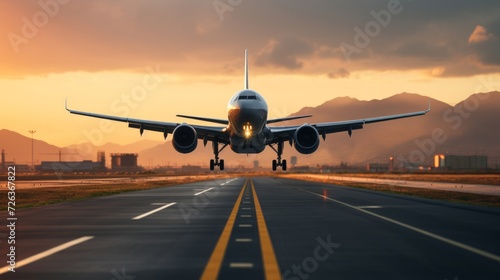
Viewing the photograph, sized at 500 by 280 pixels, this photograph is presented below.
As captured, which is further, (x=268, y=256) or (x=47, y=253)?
(x=47, y=253)

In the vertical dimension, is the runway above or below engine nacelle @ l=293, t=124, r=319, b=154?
below

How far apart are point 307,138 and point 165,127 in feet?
35.4

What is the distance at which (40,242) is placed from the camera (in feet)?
45.3

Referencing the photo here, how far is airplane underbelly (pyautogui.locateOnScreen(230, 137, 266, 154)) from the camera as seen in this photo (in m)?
43.4

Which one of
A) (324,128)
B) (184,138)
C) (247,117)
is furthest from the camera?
(324,128)

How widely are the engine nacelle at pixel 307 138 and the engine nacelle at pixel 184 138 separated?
7036 millimetres

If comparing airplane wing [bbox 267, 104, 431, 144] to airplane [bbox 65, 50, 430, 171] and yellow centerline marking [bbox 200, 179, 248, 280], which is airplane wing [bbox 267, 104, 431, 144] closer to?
airplane [bbox 65, 50, 430, 171]

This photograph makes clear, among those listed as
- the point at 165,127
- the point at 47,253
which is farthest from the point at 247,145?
the point at 47,253

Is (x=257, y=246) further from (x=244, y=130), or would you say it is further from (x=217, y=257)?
(x=244, y=130)

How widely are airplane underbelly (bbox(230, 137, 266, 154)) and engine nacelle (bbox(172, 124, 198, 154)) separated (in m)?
3.28

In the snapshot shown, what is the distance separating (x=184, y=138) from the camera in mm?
42188

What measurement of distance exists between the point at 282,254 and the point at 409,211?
13.3 meters

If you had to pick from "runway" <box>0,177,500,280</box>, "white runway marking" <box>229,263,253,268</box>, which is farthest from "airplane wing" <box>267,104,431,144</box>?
"white runway marking" <box>229,263,253,268</box>

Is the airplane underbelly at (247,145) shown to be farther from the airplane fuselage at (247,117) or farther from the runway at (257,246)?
the runway at (257,246)
